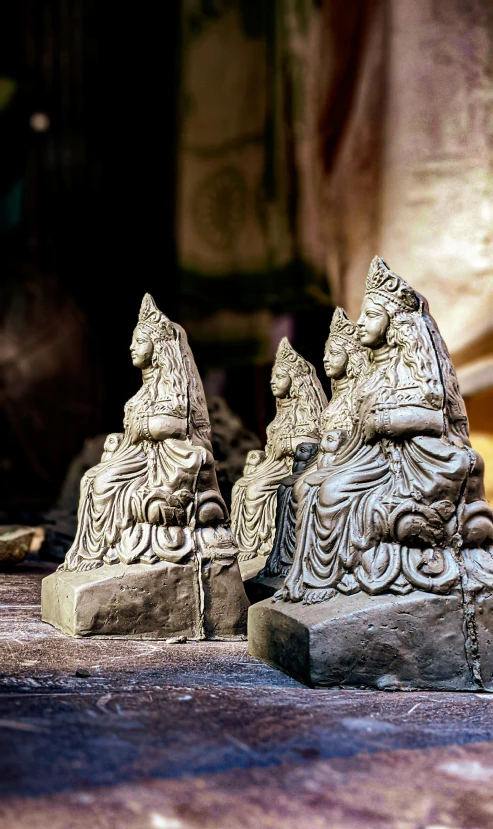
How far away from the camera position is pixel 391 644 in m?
3.81

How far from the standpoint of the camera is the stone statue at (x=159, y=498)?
489 centimetres

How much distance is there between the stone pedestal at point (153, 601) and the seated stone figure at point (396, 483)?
0.80 meters

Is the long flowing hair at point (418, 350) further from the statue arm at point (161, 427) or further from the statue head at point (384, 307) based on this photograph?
the statue arm at point (161, 427)

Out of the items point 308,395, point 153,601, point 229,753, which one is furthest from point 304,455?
point 229,753

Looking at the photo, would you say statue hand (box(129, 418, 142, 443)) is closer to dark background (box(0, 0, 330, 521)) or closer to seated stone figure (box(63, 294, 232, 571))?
seated stone figure (box(63, 294, 232, 571))

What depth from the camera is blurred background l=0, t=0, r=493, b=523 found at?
795cm

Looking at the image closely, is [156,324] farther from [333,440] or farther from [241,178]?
[241,178]

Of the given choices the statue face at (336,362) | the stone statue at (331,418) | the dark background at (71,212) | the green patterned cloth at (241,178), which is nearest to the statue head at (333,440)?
the stone statue at (331,418)

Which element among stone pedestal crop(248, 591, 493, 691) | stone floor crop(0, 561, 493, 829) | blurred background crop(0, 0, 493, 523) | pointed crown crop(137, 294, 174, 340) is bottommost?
stone floor crop(0, 561, 493, 829)

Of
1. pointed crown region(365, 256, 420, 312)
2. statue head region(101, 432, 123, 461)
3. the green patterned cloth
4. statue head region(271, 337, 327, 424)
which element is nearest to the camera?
pointed crown region(365, 256, 420, 312)

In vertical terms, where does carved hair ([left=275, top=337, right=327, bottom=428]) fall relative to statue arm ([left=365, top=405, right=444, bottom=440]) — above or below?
above

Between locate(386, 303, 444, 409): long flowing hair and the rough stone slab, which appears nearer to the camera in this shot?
locate(386, 303, 444, 409): long flowing hair

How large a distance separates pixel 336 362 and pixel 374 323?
1573 mm

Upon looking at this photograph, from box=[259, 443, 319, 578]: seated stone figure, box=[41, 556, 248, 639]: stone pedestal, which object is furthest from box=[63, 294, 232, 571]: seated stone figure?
box=[259, 443, 319, 578]: seated stone figure
